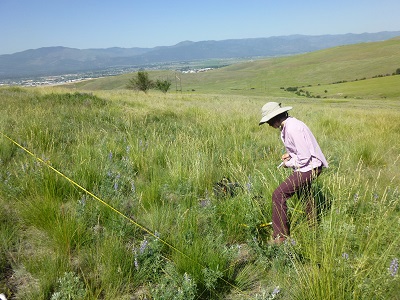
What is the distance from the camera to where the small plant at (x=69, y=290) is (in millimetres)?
1884

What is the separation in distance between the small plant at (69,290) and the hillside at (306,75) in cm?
8088

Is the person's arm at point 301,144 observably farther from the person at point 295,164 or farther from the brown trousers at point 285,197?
the brown trousers at point 285,197

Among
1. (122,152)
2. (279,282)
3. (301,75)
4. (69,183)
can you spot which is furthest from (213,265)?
(301,75)

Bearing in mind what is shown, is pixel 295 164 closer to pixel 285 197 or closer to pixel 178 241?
pixel 285 197

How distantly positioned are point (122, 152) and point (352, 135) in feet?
18.3

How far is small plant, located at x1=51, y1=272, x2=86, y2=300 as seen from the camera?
6.18 feet

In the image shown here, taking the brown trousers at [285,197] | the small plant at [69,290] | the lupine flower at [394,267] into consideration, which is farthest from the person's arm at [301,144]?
the small plant at [69,290]

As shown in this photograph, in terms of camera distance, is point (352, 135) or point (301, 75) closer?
point (352, 135)

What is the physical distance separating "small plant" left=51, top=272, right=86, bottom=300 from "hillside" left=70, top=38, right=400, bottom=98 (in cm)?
8088

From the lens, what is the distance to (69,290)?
191cm

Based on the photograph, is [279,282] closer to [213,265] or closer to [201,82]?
[213,265]

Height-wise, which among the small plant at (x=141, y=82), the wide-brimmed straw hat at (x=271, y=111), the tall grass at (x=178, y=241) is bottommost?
the tall grass at (x=178, y=241)

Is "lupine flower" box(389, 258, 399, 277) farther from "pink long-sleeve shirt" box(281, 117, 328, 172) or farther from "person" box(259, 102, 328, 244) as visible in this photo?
"pink long-sleeve shirt" box(281, 117, 328, 172)

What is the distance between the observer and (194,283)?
6.72 feet
